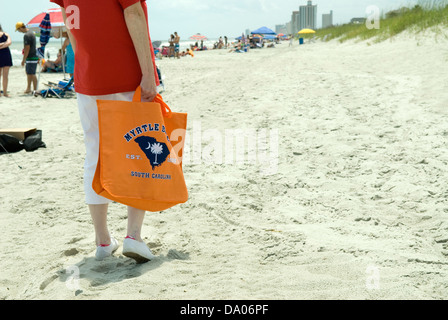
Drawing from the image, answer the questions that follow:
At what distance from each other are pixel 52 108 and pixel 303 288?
741cm

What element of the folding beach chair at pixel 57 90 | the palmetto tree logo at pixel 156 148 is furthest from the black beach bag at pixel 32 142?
the folding beach chair at pixel 57 90

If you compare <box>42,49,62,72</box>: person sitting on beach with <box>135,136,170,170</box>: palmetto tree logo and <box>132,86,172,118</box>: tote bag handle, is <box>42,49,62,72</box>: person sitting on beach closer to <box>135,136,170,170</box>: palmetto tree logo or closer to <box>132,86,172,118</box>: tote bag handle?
<box>132,86,172,118</box>: tote bag handle

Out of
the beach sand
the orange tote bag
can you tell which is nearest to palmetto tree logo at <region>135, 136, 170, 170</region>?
the orange tote bag

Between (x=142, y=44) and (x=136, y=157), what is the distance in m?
0.56

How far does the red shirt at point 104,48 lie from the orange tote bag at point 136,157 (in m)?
0.12

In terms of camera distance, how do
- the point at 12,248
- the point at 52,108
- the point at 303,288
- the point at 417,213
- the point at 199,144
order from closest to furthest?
the point at 303,288
the point at 12,248
the point at 417,213
the point at 199,144
the point at 52,108

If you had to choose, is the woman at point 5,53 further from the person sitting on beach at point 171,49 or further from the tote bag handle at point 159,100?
the person sitting on beach at point 171,49

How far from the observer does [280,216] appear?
125 inches

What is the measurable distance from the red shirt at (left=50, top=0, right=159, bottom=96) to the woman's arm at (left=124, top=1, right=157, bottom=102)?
49mm

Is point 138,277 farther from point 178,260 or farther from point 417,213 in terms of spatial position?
point 417,213

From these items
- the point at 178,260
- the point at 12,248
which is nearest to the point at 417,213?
the point at 178,260

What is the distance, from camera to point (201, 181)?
404cm

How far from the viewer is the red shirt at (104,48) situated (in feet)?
7.15

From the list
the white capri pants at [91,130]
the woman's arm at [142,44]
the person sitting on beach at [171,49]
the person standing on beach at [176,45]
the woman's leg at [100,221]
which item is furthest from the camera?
the person sitting on beach at [171,49]
